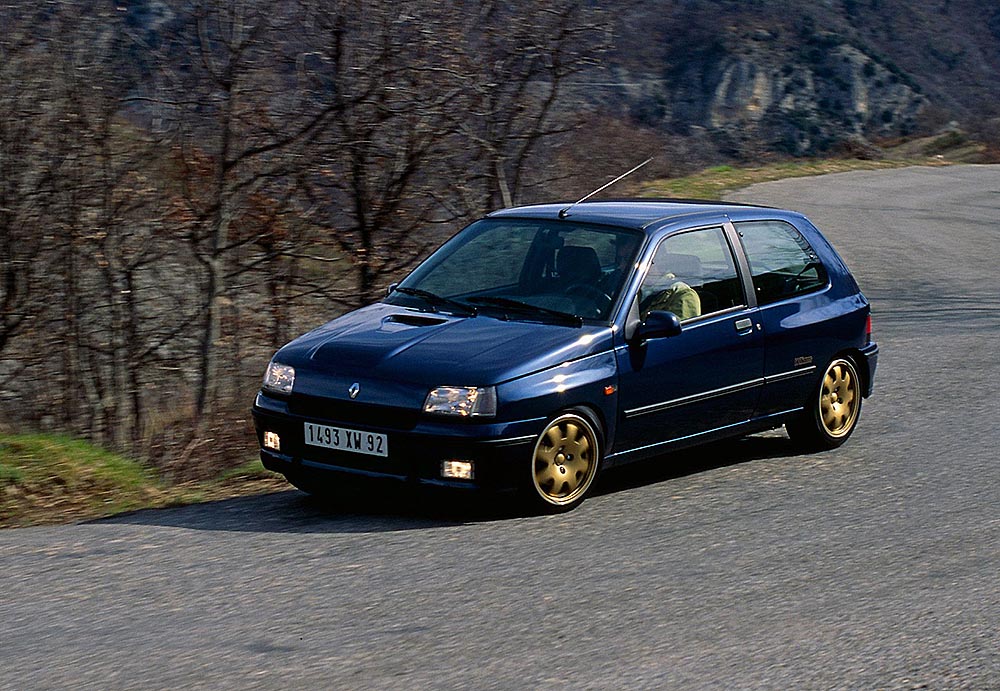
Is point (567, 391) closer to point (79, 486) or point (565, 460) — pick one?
point (565, 460)

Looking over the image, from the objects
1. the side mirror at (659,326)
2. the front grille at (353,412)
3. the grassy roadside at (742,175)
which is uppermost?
the grassy roadside at (742,175)

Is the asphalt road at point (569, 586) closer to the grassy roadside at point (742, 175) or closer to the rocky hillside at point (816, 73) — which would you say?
the grassy roadside at point (742, 175)

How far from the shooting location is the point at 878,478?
313 inches

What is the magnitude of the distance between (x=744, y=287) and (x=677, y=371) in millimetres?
911

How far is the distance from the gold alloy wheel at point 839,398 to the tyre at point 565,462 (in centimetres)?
221

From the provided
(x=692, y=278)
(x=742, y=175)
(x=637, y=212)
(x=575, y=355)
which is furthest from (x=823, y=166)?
(x=575, y=355)

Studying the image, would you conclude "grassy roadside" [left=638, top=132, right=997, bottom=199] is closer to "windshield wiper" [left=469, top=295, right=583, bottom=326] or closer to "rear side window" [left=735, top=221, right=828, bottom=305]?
"rear side window" [left=735, top=221, right=828, bottom=305]

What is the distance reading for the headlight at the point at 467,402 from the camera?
261 inches

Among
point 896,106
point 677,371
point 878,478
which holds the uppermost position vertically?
point 896,106

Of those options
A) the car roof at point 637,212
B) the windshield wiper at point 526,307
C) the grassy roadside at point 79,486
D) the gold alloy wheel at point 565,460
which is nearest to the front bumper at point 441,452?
the gold alloy wheel at point 565,460

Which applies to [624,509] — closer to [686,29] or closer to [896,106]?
[686,29]

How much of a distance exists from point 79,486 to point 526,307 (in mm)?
2856

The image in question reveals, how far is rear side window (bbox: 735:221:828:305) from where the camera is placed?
8.35m

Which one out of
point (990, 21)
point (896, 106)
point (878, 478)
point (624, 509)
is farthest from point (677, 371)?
point (990, 21)
